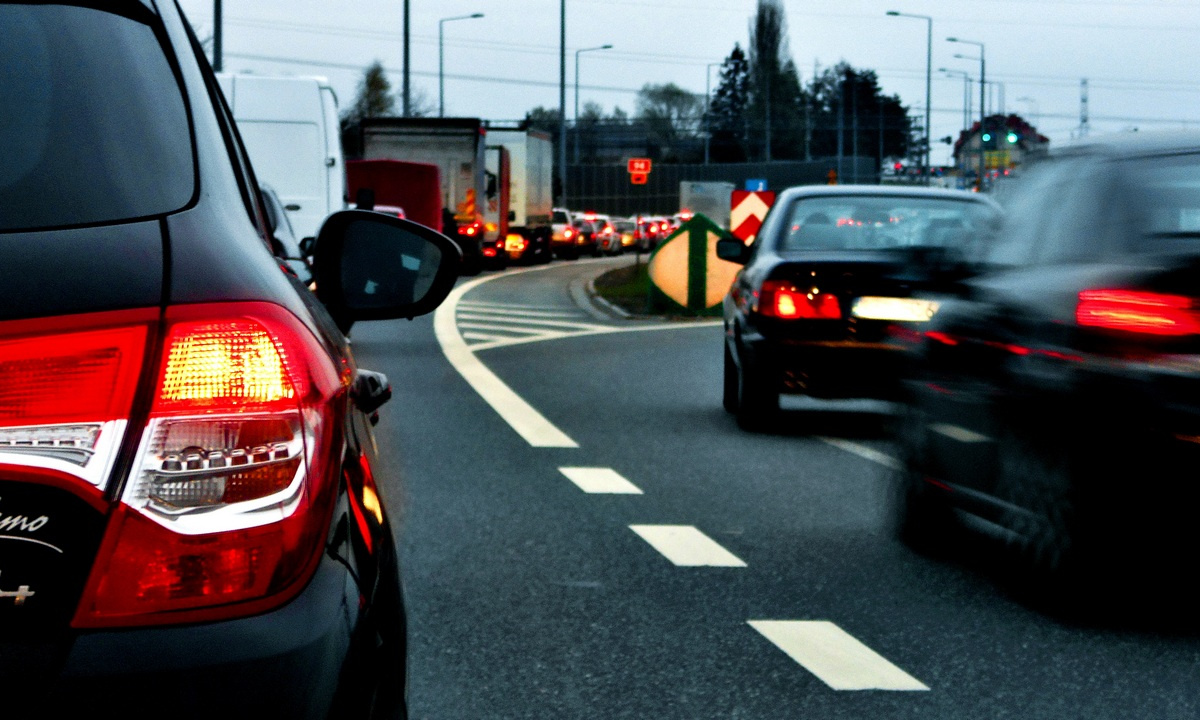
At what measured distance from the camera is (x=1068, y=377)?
5277mm

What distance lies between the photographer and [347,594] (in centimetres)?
209

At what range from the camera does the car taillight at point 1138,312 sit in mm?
4957

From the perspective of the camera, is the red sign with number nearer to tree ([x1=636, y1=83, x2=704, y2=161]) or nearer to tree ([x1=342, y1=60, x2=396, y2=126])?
tree ([x1=342, y1=60, x2=396, y2=126])

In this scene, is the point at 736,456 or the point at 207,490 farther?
the point at 736,456

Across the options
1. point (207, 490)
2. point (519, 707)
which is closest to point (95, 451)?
point (207, 490)

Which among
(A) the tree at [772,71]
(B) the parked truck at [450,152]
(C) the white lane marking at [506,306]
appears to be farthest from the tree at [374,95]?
(C) the white lane marking at [506,306]

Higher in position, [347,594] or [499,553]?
[347,594]

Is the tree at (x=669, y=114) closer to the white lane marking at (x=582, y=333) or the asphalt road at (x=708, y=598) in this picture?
the white lane marking at (x=582, y=333)

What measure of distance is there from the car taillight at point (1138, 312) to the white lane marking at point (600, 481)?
332 cm

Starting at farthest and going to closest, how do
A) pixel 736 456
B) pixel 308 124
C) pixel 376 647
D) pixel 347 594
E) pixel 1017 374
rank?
pixel 308 124
pixel 736 456
pixel 1017 374
pixel 376 647
pixel 347 594

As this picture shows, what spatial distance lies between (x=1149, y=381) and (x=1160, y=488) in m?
0.30

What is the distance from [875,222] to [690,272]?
1276 centimetres

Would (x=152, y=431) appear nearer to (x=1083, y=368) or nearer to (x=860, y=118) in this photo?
(x=1083, y=368)

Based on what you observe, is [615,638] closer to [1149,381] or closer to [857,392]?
[1149,381]
